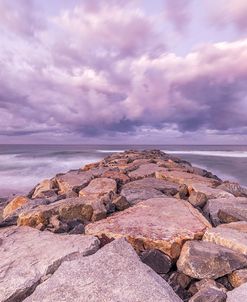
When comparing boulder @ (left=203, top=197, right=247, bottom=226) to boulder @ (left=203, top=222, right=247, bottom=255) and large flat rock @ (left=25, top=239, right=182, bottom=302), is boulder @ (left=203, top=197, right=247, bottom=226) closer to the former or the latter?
boulder @ (left=203, top=222, right=247, bottom=255)

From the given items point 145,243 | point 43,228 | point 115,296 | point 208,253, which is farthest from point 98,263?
point 43,228

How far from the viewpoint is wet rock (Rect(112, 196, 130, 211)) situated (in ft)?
11.9

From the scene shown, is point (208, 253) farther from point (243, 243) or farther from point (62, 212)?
point (62, 212)

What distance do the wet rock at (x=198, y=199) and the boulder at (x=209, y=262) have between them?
1.47m

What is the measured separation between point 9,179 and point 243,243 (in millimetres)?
15480

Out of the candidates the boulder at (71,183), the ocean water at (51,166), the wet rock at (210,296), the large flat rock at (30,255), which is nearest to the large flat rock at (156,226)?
the large flat rock at (30,255)

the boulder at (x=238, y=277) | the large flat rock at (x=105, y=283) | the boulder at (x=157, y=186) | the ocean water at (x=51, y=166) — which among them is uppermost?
the boulder at (x=157, y=186)

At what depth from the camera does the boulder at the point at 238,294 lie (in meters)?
2.00

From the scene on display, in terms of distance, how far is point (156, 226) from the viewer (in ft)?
9.62

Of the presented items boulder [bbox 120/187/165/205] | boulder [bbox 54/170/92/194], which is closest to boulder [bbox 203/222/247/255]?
boulder [bbox 120/187/165/205]

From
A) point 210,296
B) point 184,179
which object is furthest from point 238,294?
point 184,179

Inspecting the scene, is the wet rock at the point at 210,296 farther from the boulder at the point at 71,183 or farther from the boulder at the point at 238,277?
the boulder at the point at 71,183

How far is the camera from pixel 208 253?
2.44m

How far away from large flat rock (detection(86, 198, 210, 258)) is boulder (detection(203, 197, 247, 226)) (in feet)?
0.86
